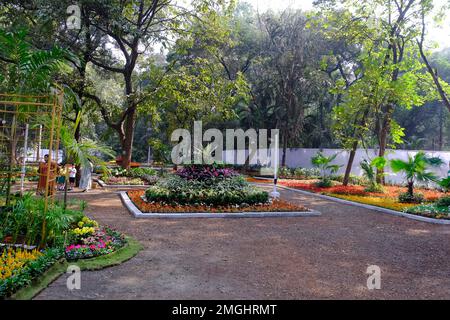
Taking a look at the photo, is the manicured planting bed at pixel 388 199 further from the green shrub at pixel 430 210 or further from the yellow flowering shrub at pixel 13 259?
the yellow flowering shrub at pixel 13 259

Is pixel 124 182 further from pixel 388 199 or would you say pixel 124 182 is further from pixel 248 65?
pixel 248 65

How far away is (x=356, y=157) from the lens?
85.1ft

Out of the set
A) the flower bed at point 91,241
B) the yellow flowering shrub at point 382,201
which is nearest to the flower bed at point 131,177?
the yellow flowering shrub at point 382,201

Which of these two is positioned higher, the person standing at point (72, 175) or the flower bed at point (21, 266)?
the person standing at point (72, 175)

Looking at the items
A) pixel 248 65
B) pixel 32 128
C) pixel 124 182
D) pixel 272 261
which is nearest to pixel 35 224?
pixel 32 128

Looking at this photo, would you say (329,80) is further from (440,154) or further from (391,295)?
(391,295)

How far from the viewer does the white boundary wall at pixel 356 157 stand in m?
20.4

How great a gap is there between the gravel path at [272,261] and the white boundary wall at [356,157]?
37.8ft

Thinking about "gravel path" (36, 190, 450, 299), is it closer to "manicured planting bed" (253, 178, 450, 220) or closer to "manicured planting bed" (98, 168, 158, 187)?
"manicured planting bed" (253, 178, 450, 220)

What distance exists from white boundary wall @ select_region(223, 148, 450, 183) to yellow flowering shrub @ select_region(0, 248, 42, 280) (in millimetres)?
17411

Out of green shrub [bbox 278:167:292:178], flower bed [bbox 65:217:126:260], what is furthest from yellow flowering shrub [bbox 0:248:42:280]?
green shrub [bbox 278:167:292:178]

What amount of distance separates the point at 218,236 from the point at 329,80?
2152cm

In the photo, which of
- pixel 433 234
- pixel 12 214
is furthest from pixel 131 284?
pixel 433 234

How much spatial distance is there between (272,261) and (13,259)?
4.02 metres
